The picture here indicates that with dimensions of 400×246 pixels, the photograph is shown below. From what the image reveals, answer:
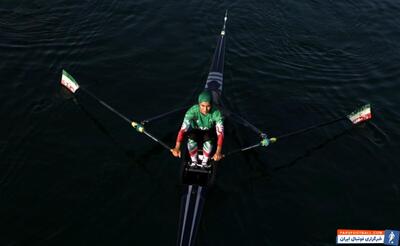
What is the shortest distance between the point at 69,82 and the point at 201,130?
23.9ft

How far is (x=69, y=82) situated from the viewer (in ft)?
53.7

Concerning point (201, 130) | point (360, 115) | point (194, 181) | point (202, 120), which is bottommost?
point (194, 181)

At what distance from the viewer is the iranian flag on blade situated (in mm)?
16125

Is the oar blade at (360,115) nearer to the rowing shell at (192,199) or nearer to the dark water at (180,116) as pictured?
the dark water at (180,116)

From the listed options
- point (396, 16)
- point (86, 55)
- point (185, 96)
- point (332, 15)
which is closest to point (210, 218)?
point (185, 96)

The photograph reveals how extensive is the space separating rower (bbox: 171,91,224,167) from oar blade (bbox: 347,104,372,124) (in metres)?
6.83

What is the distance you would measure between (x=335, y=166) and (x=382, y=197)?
6.58ft

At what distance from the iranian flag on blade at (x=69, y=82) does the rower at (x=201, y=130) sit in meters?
6.38

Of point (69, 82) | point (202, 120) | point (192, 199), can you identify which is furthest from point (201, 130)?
point (69, 82)

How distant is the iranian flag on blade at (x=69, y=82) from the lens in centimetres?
1612

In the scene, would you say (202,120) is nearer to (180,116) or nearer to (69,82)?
(180,116)

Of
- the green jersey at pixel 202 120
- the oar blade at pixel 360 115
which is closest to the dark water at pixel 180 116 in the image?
the oar blade at pixel 360 115

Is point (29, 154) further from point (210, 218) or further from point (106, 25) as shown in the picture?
point (106, 25)

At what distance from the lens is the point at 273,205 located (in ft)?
42.3
